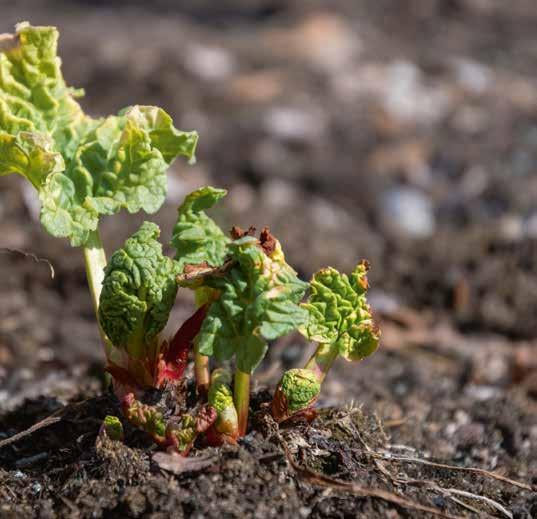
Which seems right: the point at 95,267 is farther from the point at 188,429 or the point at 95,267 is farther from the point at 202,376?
the point at 188,429

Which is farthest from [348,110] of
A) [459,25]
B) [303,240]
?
[459,25]

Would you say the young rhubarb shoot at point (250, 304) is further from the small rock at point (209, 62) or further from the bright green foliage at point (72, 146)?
the small rock at point (209, 62)

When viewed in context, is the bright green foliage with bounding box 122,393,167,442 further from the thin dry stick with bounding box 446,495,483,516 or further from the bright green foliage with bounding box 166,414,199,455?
the thin dry stick with bounding box 446,495,483,516

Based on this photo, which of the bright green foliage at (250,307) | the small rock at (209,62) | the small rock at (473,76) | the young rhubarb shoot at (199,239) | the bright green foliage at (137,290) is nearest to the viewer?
the bright green foliage at (250,307)

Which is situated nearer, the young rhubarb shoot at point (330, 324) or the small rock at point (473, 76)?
the young rhubarb shoot at point (330, 324)

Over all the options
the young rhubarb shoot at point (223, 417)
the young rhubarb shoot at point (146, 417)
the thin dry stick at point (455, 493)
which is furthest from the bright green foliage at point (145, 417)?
the thin dry stick at point (455, 493)

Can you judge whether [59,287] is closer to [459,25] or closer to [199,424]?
[199,424]
